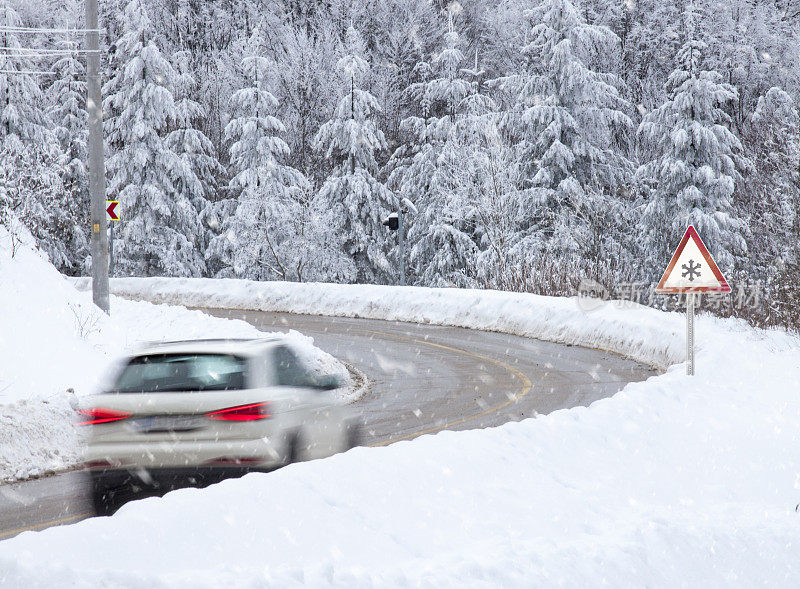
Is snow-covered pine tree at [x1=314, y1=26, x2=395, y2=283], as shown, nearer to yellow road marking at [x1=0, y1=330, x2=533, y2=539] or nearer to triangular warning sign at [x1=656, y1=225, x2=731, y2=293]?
yellow road marking at [x1=0, y1=330, x2=533, y2=539]

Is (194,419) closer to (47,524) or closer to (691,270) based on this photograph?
(47,524)

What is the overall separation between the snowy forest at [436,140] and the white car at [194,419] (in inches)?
913

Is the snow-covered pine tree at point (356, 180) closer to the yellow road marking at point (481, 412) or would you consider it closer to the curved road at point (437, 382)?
the curved road at point (437, 382)

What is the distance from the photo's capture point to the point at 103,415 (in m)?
7.33

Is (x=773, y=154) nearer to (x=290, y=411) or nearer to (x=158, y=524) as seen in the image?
(x=290, y=411)

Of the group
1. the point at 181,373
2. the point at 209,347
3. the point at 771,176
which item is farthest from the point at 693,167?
the point at 181,373

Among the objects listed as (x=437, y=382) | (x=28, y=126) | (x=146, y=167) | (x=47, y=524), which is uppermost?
(x=28, y=126)

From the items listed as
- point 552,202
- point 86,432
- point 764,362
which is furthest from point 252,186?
point 86,432

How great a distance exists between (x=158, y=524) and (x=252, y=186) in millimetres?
39513

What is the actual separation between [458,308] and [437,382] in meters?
11.1

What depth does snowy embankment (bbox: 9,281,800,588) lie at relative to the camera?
4.64 metres

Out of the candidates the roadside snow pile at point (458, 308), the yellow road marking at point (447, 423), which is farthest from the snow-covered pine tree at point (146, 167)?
the yellow road marking at point (447, 423)

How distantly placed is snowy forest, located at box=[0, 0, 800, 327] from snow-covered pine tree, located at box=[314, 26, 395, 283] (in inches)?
4.9

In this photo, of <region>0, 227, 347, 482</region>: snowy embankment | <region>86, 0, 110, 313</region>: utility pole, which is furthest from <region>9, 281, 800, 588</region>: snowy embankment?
<region>86, 0, 110, 313</region>: utility pole
